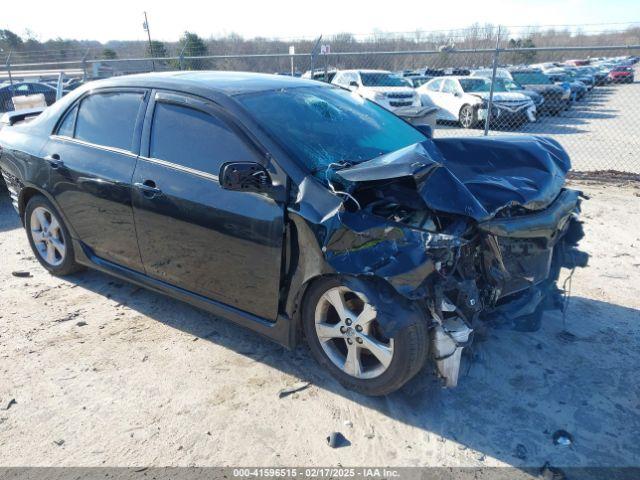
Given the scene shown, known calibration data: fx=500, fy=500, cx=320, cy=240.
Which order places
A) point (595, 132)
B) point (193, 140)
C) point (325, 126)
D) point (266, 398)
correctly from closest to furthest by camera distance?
1. point (266, 398)
2. point (193, 140)
3. point (325, 126)
4. point (595, 132)

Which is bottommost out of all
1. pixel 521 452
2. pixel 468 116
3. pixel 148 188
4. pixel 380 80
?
pixel 521 452

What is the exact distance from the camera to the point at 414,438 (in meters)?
2.66

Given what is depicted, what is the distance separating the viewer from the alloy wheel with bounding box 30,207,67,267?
446 centimetres

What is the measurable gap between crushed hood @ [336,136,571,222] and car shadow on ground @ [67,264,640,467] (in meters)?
0.95

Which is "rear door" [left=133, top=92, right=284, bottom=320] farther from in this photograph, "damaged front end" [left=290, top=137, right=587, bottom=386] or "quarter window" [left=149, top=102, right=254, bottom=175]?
"damaged front end" [left=290, top=137, right=587, bottom=386]

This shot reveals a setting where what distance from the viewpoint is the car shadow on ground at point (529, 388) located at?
2617 mm

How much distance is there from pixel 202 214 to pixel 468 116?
13.4 m

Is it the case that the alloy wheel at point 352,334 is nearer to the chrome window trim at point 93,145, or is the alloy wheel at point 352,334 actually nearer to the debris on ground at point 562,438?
the debris on ground at point 562,438

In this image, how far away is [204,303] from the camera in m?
3.42

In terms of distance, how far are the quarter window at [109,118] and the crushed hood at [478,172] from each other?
71.0 inches

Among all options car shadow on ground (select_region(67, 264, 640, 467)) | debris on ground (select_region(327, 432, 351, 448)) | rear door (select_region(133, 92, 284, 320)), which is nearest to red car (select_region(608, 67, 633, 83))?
car shadow on ground (select_region(67, 264, 640, 467))

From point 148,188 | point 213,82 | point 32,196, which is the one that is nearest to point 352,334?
point 148,188

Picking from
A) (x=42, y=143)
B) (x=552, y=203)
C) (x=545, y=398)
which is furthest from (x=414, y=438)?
(x=42, y=143)

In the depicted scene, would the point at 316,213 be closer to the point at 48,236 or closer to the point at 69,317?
the point at 69,317
